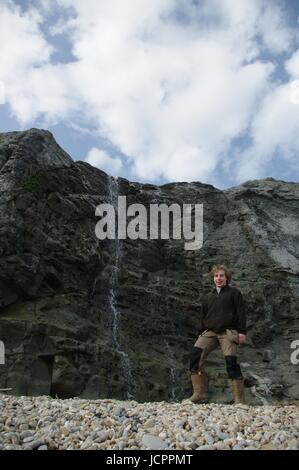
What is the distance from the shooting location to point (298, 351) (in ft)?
73.0

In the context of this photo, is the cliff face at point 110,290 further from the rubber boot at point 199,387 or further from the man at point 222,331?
the man at point 222,331

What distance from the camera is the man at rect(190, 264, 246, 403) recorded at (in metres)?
10.2

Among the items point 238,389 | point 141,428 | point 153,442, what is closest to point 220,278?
point 238,389

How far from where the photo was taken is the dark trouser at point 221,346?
1008cm

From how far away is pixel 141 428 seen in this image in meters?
6.93

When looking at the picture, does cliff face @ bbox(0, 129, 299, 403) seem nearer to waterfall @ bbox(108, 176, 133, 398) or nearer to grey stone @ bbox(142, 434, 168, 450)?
waterfall @ bbox(108, 176, 133, 398)

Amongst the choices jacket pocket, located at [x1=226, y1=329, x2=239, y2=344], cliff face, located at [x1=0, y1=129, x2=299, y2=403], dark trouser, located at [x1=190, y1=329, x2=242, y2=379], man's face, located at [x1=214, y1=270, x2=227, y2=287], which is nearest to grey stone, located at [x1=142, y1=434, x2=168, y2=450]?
dark trouser, located at [x1=190, y1=329, x2=242, y2=379]

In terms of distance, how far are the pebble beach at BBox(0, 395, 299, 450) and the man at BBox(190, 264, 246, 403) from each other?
1.55 meters

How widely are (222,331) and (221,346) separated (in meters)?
0.33

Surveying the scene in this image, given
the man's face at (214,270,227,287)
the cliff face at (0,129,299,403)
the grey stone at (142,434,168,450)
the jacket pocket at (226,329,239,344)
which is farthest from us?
the cliff face at (0,129,299,403)

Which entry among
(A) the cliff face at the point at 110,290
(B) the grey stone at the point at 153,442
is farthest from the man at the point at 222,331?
(A) the cliff face at the point at 110,290

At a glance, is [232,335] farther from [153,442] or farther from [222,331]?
[153,442]
